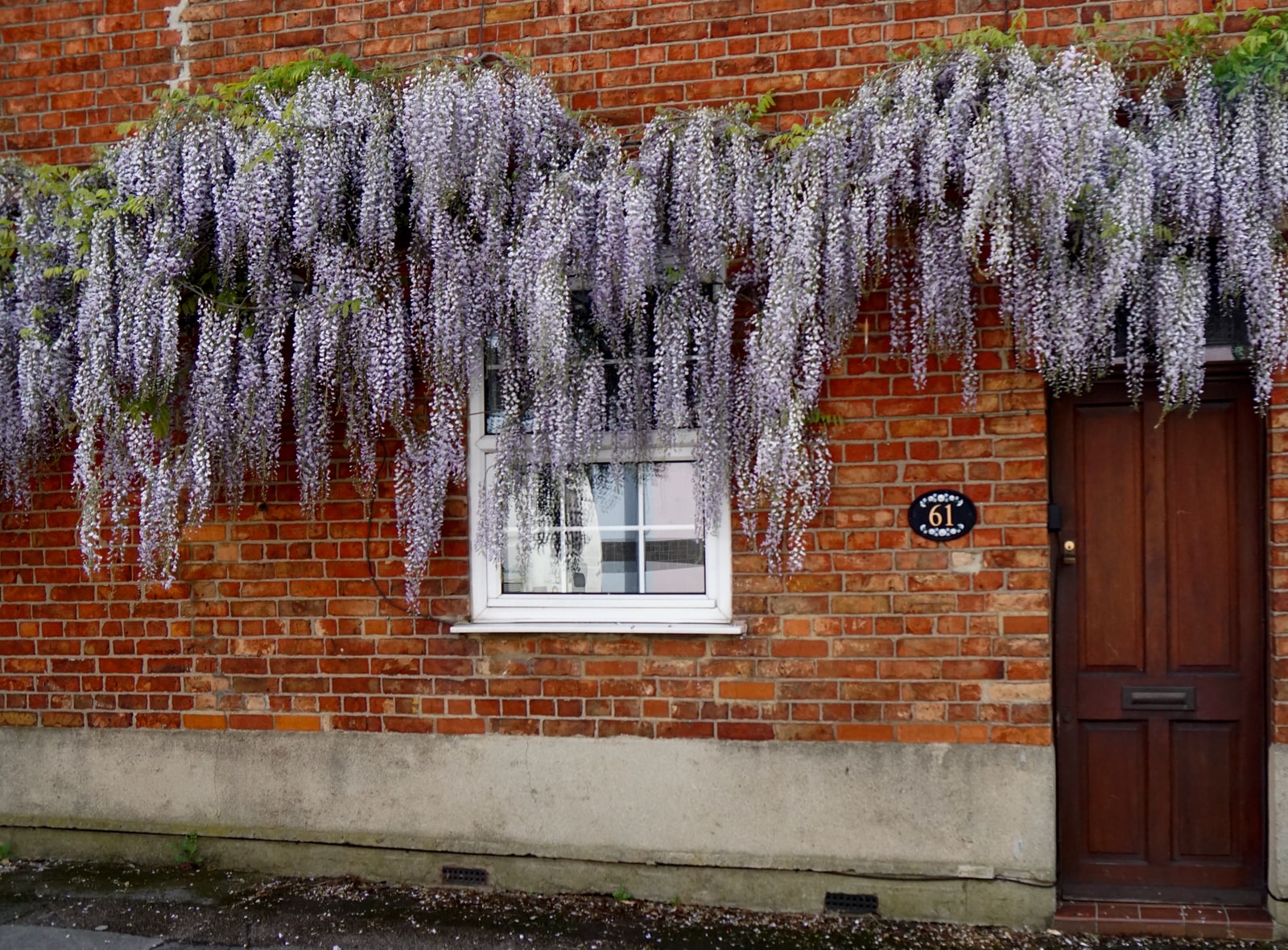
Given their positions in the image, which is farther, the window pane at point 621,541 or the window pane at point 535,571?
the window pane at point 535,571

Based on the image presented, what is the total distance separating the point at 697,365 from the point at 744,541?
817mm

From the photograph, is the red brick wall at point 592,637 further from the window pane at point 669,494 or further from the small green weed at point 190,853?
the small green weed at point 190,853

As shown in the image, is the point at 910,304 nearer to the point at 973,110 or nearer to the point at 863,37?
the point at 973,110

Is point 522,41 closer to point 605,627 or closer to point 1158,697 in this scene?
point 605,627

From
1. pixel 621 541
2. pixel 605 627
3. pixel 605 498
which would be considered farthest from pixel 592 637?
pixel 605 498

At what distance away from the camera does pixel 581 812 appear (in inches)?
181

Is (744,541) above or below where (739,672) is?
above

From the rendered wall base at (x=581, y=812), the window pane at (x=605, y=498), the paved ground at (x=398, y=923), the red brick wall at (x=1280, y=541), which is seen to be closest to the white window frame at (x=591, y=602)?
the window pane at (x=605, y=498)

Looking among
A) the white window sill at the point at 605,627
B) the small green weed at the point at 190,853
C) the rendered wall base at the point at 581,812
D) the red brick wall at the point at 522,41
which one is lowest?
the small green weed at the point at 190,853

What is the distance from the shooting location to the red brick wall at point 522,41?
441cm

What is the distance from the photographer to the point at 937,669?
169 inches

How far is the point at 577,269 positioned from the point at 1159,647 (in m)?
2.91

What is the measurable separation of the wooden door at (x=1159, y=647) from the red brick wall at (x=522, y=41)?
5.58ft

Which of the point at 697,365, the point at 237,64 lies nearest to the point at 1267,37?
the point at 697,365
